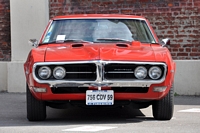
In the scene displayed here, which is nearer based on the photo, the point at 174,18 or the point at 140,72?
the point at 140,72

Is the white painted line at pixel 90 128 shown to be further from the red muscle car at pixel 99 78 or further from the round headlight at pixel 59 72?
the round headlight at pixel 59 72

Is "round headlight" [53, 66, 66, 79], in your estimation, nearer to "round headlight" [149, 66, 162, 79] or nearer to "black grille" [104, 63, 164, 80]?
"black grille" [104, 63, 164, 80]

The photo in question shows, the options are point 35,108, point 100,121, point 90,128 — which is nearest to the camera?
point 90,128

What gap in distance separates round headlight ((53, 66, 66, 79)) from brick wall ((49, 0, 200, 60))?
19.5ft

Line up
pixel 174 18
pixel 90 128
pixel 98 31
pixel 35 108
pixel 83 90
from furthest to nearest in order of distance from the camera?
1. pixel 174 18
2. pixel 98 31
3. pixel 35 108
4. pixel 83 90
5. pixel 90 128

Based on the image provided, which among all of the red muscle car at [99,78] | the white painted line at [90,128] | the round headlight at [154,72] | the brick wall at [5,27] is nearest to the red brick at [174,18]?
the brick wall at [5,27]

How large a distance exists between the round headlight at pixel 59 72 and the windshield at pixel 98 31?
3.80 ft

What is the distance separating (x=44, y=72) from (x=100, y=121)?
1.09m

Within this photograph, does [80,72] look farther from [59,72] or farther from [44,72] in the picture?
[44,72]

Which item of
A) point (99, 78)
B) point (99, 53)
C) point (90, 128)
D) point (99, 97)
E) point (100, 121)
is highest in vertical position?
point (99, 53)

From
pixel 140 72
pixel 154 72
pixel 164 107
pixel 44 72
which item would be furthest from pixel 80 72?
pixel 164 107

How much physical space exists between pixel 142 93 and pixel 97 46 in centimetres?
99

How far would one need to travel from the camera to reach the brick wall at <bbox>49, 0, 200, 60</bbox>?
1330 cm

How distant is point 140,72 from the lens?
25.6 feet
